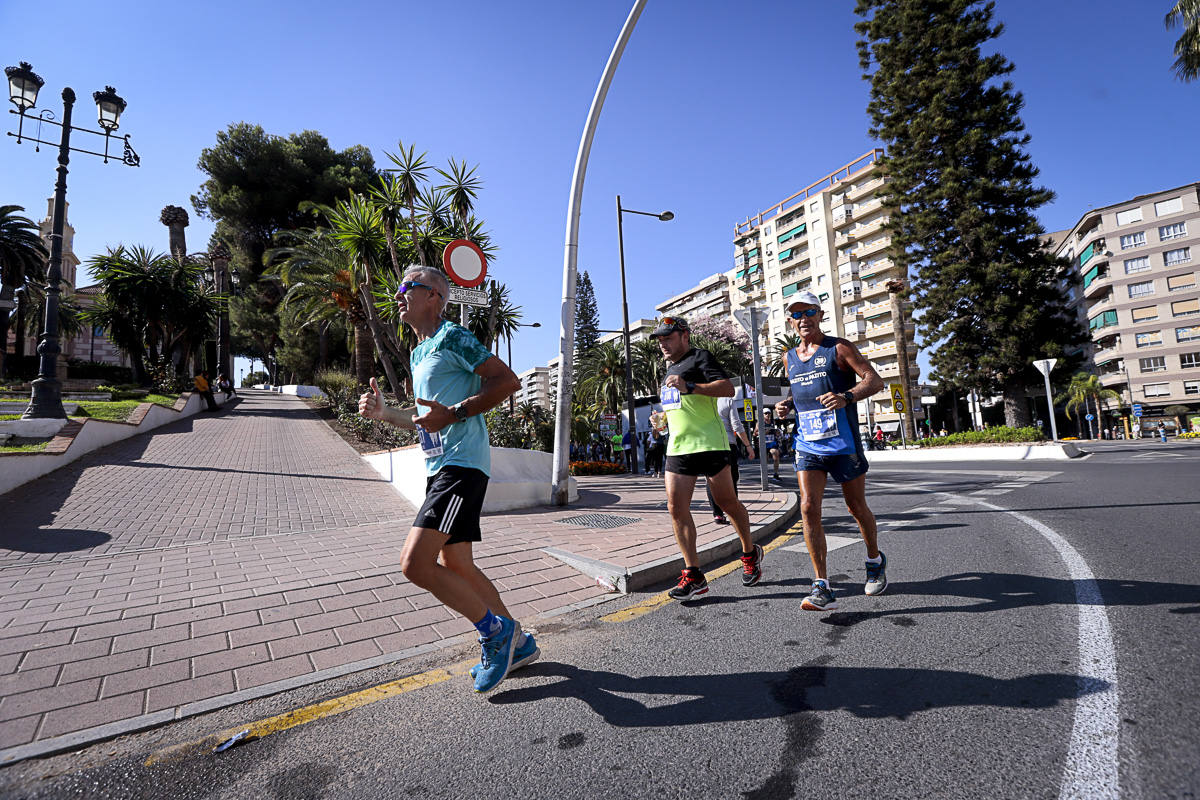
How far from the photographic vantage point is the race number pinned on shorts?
2547 mm

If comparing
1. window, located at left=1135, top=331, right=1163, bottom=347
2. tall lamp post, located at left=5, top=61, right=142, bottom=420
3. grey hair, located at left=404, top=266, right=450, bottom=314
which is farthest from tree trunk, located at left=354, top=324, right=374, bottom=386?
window, located at left=1135, top=331, right=1163, bottom=347

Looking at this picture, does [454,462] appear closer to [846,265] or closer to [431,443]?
[431,443]

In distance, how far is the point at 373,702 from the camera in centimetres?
244

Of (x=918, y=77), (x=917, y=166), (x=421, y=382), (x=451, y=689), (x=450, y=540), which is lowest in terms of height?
(x=451, y=689)

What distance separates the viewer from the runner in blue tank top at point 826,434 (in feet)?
11.1

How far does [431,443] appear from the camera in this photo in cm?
256

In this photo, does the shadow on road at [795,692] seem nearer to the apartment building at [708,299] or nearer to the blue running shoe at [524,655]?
the blue running shoe at [524,655]

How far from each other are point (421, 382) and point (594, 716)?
5.25ft

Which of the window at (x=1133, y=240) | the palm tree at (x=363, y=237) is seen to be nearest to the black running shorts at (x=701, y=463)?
the palm tree at (x=363, y=237)

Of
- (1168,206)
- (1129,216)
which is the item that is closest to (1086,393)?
(1129,216)

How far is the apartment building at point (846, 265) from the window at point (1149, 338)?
18.0 m

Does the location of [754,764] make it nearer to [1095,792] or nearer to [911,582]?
[1095,792]

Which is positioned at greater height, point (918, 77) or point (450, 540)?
point (918, 77)

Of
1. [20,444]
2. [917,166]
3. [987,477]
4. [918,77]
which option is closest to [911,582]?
[987,477]
